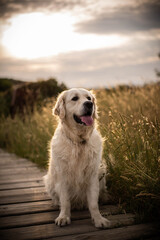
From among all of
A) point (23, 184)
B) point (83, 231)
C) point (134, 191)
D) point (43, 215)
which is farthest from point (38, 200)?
point (134, 191)

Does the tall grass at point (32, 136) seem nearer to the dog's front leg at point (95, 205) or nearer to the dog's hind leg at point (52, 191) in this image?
the dog's hind leg at point (52, 191)

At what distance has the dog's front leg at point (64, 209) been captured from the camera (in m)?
2.19

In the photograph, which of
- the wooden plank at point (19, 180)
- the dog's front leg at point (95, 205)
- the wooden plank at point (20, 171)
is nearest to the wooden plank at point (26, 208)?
the dog's front leg at point (95, 205)

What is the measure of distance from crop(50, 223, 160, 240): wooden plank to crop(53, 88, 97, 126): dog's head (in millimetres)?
1129

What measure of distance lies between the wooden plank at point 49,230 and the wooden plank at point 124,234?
0.07 m

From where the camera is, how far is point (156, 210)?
221 centimetres

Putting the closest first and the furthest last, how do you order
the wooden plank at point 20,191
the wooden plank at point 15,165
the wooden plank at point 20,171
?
the wooden plank at point 20,191 < the wooden plank at point 20,171 < the wooden plank at point 15,165

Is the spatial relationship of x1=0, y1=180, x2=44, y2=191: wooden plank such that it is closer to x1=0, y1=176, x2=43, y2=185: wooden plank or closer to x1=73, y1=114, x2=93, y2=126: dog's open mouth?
x1=0, y1=176, x2=43, y2=185: wooden plank

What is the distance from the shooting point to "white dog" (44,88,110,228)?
2.41m

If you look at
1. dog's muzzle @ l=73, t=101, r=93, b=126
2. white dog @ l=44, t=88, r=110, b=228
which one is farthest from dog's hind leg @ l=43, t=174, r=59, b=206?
dog's muzzle @ l=73, t=101, r=93, b=126

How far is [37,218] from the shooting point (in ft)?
7.69

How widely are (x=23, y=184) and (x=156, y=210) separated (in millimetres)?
2086

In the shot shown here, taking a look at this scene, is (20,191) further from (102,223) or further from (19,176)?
(102,223)

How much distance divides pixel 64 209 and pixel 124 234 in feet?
2.24
